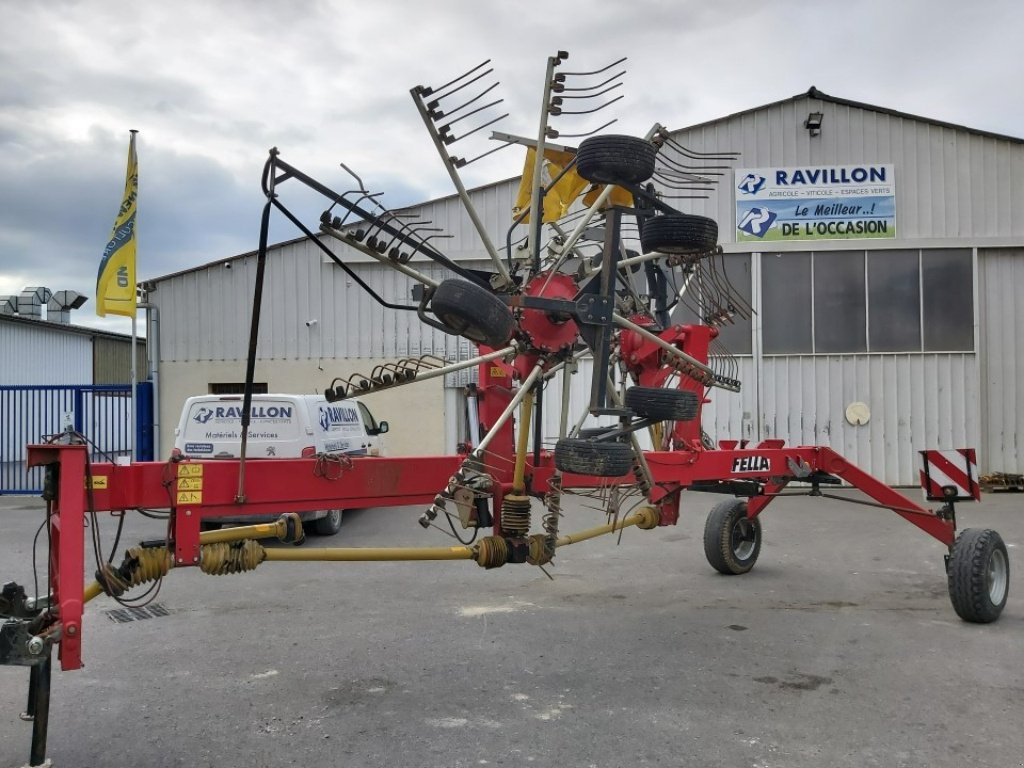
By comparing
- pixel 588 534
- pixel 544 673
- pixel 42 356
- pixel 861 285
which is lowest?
pixel 544 673

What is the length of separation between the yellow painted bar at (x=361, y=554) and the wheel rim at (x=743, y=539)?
4695 mm

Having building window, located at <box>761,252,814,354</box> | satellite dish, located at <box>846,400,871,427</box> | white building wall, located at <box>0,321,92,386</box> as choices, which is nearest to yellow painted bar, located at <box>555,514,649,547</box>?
building window, located at <box>761,252,814,354</box>

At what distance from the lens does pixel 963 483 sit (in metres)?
7.80

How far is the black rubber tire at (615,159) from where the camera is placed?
4.66 metres

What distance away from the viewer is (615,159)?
4.65 meters

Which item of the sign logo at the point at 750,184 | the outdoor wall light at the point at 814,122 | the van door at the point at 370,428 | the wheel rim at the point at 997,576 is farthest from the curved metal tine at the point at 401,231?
the outdoor wall light at the point at 814,122

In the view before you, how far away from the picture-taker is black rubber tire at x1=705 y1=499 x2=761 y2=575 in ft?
29.2

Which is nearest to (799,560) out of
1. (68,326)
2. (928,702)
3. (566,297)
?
(928,702)

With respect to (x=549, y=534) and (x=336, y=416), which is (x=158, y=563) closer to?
(x=549, y=534)

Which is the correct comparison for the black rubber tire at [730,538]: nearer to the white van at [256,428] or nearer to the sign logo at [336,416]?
the white van at [256,428]

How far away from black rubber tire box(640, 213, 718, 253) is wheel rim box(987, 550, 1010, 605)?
4.16 meters

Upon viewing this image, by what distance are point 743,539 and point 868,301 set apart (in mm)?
9351

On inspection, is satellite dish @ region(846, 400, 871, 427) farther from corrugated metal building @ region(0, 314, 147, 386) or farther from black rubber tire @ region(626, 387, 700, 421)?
corrugated metal building @ region(0, 314, 147, 386)

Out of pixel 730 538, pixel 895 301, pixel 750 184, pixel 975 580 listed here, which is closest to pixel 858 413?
pixel 895 301
